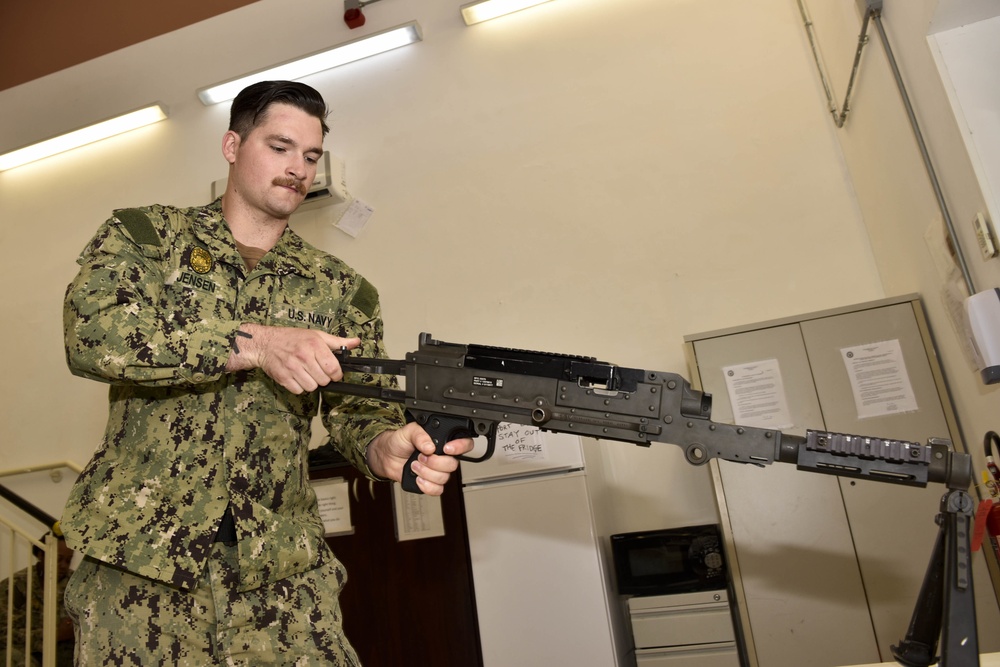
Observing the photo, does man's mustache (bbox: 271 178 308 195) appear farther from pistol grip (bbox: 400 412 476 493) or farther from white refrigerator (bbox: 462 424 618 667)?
white refrigerator (bbox: 462 424 618 667)

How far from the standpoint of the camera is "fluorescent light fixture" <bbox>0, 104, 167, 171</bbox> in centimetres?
496

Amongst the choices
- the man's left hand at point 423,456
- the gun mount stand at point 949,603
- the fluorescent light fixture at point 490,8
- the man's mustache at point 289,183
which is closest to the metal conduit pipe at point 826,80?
the fluorescent light fixture at point 490,8

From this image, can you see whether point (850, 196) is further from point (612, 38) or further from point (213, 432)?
point (213, 432)

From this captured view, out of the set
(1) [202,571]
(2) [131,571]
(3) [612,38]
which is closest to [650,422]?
(1) [202,571]

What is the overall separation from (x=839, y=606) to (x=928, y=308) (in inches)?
48.3

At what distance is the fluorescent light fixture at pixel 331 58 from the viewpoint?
4516 millimetres

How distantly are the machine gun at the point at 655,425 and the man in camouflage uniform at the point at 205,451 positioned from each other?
0.10m

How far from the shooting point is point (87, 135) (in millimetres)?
5086

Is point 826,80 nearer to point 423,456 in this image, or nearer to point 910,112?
point 910,112

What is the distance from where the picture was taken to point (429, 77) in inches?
181

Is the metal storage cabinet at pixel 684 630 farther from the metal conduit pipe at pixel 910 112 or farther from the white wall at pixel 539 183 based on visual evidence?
the metal conduit pipe at pixel 910 112

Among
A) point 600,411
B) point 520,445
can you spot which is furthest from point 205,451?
point 520,445

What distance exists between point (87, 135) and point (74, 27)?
2.88 feet

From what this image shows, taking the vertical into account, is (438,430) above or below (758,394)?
below
